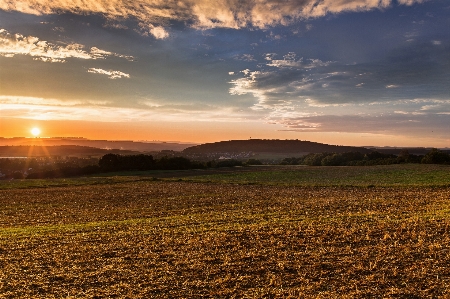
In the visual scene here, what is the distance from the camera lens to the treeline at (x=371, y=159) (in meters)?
86.6

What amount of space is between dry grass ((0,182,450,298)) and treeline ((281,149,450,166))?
71.3m

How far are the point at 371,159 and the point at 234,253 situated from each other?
10244cm

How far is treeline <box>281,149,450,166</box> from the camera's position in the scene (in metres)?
86.6

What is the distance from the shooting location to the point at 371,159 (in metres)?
106

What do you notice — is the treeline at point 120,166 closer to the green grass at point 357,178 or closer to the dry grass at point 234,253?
the green grass at point 357,178

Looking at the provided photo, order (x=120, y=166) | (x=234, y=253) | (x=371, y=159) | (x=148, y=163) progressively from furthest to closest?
(x=371, y=159) < (x=148, y=163) < (x=120, y=166) < (x=234, y=253)

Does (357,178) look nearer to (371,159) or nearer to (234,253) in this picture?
(234,253)

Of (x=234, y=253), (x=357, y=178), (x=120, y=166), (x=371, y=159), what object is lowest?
(x=120, y=166)

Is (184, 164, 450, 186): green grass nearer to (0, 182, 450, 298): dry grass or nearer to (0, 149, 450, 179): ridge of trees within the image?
(0, 182, 450, 298): dry grass

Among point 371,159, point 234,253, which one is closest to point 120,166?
point 371,159

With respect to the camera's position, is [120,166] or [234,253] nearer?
[234,253]

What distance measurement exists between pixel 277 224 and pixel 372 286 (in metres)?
9.60

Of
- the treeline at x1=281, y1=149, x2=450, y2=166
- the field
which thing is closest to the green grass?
the field

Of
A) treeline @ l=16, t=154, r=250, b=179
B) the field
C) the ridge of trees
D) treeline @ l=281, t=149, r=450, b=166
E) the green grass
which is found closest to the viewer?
the field
